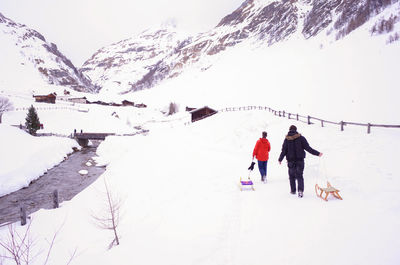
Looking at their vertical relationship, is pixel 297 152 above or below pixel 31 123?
below

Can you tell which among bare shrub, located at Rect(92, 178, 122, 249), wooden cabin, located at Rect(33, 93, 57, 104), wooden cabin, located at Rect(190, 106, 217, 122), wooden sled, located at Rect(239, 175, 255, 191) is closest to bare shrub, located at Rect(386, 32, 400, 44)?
wooden cabin, located at Rect(190, 106, 217, 122)

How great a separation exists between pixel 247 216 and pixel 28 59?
175644 mm

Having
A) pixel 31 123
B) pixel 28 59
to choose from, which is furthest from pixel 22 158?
pixel 28 59

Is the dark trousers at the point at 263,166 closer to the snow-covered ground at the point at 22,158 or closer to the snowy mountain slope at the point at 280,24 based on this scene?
the snow-covered ground at the point at 22,158

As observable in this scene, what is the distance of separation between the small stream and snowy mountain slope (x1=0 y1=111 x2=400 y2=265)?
3.54m

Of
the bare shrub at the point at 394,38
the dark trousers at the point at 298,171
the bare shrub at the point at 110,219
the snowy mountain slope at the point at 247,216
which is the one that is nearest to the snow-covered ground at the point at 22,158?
the snowy mountain slope at the point at 247,216

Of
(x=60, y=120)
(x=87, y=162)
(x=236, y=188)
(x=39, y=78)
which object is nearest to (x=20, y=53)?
(x=39, y=78)

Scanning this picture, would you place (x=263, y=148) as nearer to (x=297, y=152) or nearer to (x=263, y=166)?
(x=263, y=166)

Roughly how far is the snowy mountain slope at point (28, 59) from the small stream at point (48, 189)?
341 feet

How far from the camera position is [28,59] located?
131 meters

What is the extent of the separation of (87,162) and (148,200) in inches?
819

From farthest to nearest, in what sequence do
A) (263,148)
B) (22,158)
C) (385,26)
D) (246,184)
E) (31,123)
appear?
(385,26), (31,123), (22,158), (263,148), (246,184)

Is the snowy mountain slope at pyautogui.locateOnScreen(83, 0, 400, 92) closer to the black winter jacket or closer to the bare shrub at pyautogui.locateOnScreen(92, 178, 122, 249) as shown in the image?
the black winter jacket

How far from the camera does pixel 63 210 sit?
11.9 m
